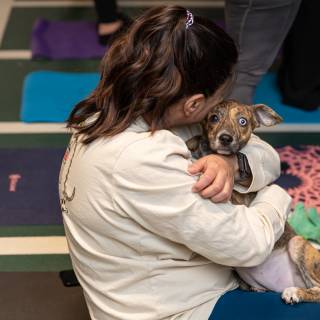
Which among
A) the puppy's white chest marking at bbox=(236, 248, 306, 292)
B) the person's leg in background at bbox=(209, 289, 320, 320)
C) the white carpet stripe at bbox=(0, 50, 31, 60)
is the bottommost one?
the white carpet stripe at bbox=(0, 50, 31, 60)

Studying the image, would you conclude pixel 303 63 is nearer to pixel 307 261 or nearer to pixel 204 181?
pixel 307 261

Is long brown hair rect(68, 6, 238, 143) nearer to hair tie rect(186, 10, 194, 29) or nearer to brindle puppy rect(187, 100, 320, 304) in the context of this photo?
hair tie rect(186, 10, 194, 29)

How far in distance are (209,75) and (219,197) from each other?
24cm

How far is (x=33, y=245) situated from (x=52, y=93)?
1018 mm

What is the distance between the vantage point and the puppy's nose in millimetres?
1391

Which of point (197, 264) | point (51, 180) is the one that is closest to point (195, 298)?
point (197, 264)

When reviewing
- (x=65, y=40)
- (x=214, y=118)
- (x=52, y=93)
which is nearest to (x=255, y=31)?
(x=214, y=118)

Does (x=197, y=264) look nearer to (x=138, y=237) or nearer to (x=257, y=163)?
(x=138, y=237)

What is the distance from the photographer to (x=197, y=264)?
4.04 ft

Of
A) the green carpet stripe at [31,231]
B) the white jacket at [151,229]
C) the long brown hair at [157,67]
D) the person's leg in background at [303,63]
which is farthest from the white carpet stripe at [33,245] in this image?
the person's leg in background at [303,63]

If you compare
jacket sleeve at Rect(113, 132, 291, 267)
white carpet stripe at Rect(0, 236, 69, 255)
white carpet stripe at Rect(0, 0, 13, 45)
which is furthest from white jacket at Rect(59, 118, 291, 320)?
white carpet stripe at Rect(0, 0, 13, 45)

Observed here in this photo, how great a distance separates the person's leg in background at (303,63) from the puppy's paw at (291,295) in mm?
1587

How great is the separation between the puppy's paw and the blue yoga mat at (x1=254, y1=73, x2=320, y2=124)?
1464 millimetres

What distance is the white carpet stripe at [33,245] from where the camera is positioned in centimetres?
200
